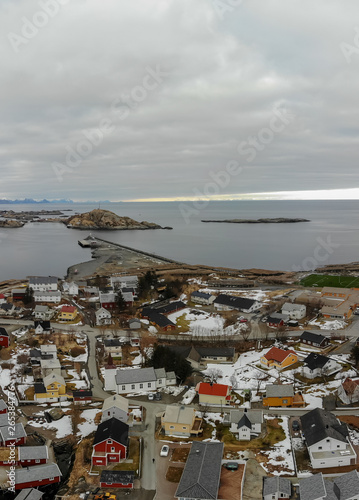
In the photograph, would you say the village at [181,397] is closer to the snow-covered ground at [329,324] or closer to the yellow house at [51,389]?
the yellow house at [51,389]

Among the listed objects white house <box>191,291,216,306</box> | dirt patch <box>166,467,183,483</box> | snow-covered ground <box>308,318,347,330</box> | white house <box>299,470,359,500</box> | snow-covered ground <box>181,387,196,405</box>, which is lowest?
dirt patch <box>166,467,183,483</box>

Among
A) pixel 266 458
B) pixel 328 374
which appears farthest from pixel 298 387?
pixel 266 458

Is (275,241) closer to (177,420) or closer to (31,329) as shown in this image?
(31,329)

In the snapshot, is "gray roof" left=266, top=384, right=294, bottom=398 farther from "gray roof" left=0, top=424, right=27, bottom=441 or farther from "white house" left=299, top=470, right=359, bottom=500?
"gray roof" left=0, top=424, right=27, bottom=441

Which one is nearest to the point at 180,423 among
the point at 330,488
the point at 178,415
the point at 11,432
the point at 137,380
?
the point at 178,415

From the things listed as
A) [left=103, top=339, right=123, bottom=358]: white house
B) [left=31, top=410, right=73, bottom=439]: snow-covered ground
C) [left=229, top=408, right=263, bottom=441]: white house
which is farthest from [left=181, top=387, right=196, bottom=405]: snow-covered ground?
[left=103, top=339, right=123, bottom=358]: white house
